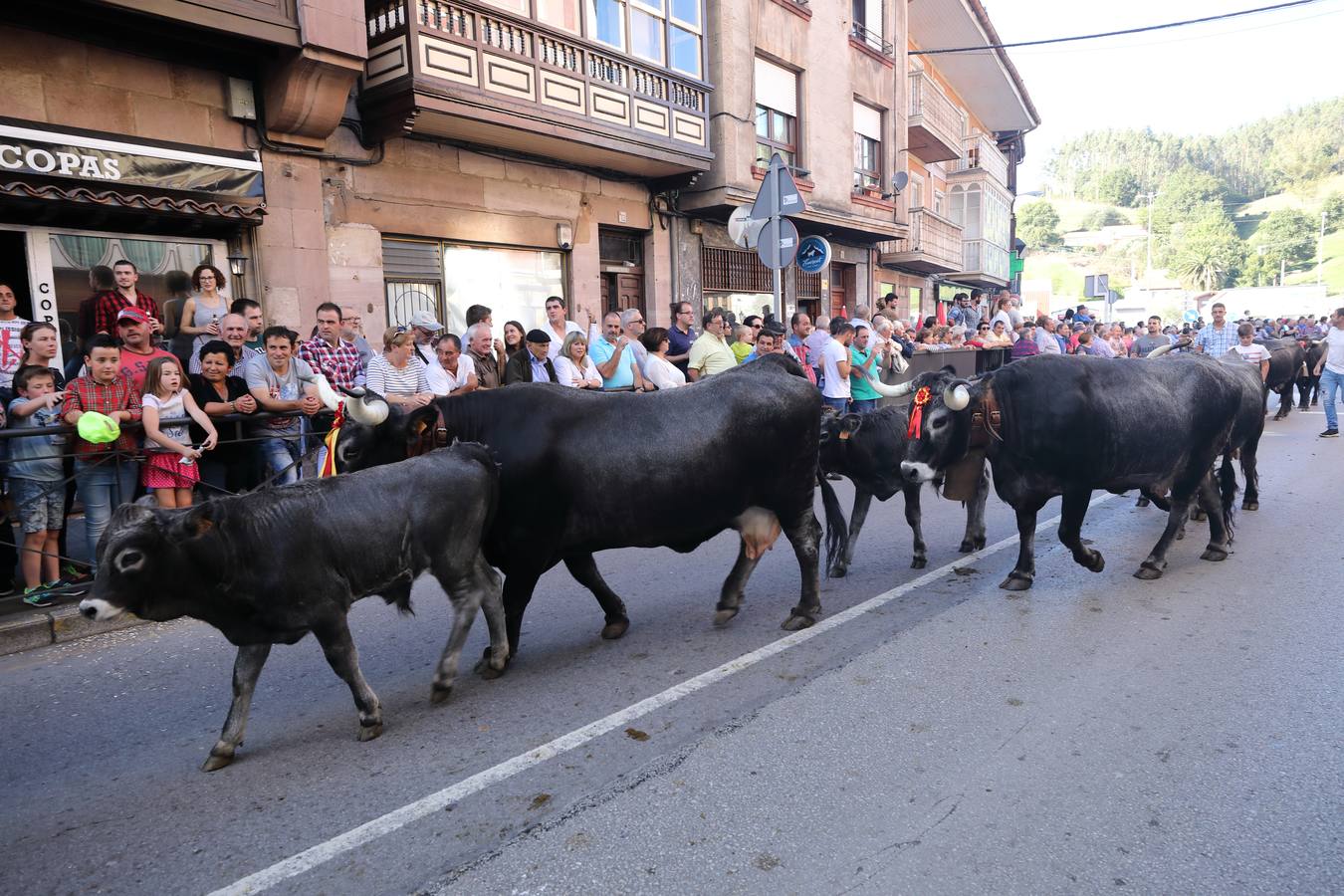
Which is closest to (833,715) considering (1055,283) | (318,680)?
(318,680)

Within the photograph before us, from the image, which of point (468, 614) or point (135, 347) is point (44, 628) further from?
point (468, 614)

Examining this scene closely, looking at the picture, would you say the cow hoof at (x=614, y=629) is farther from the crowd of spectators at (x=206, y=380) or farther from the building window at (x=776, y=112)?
the building window at (x=776, y=112)

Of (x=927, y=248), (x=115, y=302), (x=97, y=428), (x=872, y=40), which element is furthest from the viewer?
(x=927, y=248)

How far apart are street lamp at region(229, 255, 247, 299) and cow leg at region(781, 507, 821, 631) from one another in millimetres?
7918

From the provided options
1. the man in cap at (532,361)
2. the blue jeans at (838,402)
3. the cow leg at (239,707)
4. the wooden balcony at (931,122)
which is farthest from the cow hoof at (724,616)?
the wooden balcony at (931,122)

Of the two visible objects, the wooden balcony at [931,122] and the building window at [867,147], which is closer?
the building window at [867,147]

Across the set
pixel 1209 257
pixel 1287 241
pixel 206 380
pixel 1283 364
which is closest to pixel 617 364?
pixel 206 380

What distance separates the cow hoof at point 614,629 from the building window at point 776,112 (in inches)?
540

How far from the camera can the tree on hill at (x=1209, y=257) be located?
9638cm

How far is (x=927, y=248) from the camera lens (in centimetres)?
2425

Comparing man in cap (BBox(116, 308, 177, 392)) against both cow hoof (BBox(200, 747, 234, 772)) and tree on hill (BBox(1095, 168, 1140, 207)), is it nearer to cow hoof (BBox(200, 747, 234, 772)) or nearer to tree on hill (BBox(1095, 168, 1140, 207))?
cow hoof (BBox(200, 747, 234, 772))

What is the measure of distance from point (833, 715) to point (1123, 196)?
165407 mm

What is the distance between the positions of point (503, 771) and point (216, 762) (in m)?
1.18

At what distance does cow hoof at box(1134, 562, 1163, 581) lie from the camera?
5.65 metres
